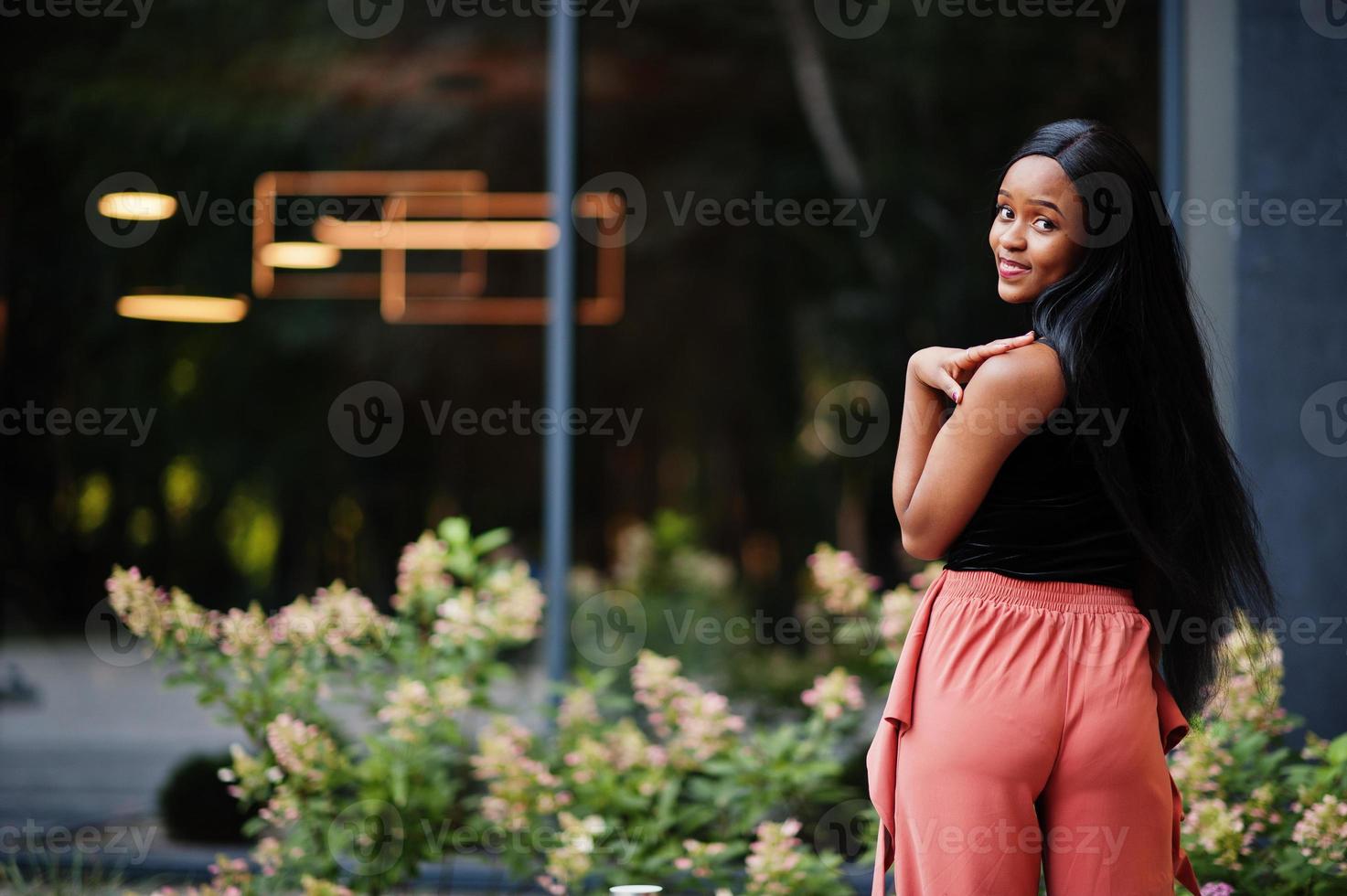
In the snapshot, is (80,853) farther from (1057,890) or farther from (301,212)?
(301,212)

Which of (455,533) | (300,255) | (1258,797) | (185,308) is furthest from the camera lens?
(300,255)

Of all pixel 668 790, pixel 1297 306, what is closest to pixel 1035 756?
pixel 668 790


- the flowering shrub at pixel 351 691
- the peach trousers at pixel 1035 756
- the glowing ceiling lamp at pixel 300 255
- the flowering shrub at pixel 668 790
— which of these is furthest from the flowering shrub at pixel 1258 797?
the glowing ceiling lamp at pixel 300 255

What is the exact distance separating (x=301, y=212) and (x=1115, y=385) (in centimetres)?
581

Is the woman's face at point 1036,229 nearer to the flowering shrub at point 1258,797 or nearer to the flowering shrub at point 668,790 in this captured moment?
the flowering shrub at point 1258,797

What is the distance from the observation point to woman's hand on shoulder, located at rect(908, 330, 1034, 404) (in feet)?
5.82

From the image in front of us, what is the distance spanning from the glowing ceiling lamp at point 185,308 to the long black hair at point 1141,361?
501cm

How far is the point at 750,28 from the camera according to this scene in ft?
22.3

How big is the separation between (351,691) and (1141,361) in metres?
2.36

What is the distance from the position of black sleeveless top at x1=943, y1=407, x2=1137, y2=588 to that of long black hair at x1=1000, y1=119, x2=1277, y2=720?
0.12ft

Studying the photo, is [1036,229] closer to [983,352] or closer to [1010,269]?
[1010,269]

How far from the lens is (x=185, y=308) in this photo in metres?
6.41

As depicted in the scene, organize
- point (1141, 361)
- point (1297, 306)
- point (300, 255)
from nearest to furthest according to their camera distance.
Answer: point (1141, 361)
point (1297, 306)
point (300, 255)

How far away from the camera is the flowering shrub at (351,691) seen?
318 cm
